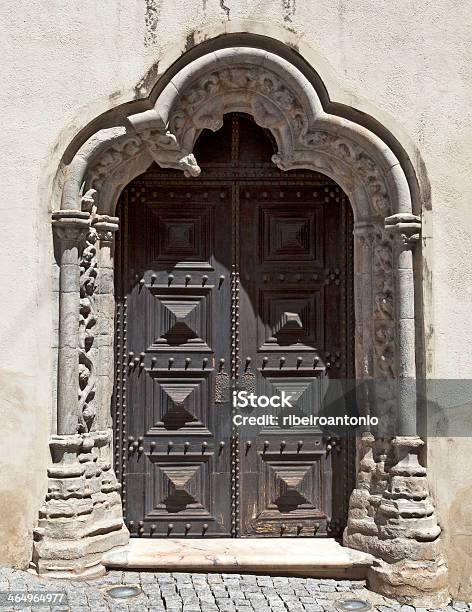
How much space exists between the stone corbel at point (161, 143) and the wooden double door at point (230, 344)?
25 cm

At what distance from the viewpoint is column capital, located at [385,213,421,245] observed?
4613 mm

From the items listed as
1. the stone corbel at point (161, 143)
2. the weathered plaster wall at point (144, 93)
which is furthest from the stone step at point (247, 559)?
the stone corbel at point (161, 143)

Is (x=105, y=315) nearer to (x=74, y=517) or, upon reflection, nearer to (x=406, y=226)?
(x=74, y=517)

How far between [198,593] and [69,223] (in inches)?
93.7

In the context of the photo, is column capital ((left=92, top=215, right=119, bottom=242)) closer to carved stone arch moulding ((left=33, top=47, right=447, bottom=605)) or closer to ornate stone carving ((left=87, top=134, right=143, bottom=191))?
carved stone arch moulding ((left=33, top=47, right=447, bottom=605))

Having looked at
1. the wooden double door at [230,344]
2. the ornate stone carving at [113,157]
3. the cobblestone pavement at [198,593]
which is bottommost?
the cobblestone pavement at [198,593]

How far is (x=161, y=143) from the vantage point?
4.80 meters

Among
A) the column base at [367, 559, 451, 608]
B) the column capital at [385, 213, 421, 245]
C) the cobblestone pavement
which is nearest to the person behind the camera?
the cobblestone pavement

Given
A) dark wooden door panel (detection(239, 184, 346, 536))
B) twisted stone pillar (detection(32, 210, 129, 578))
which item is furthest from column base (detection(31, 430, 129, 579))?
dark wooden door panel (detection(239, 184, 346, 536))

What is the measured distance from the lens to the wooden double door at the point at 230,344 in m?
5.09

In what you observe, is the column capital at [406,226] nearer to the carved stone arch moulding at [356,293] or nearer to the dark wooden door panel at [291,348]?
the carved stone arch moulding at [356,293]

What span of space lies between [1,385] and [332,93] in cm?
277

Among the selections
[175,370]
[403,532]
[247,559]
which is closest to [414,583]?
[403,532]

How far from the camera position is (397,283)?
185 inches
